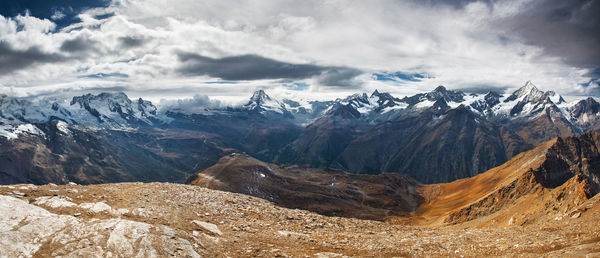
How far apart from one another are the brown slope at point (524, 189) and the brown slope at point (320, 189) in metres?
13.7

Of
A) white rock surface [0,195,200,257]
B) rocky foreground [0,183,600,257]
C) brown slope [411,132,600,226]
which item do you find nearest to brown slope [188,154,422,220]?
brown slope [411,132,600,226]

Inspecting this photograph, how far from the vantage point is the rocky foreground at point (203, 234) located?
2061cm

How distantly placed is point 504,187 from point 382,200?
2757 inches

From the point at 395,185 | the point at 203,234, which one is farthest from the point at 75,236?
the point at 395,185

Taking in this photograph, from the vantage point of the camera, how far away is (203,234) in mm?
26172

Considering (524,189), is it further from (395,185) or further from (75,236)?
(395,185)

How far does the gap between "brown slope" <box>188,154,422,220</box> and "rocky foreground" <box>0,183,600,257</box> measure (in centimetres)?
9703

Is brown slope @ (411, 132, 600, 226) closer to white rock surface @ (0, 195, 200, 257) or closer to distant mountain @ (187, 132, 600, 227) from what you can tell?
distant mountain @ (187, 132, 600, 227)

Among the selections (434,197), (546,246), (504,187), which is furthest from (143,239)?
(434,197)

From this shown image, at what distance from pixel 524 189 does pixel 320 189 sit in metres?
91.1

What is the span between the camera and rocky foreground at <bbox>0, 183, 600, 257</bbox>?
67.6 ft

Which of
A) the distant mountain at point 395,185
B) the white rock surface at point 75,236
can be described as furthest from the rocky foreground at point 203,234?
the distant mountain at point 395,185

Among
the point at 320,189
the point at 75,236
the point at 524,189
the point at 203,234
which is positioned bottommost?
the point at 320,189

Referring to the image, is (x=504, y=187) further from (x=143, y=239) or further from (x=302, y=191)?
(x=143, y=239)
